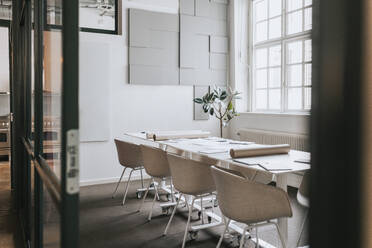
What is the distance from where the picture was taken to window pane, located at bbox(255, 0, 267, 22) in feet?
20.9

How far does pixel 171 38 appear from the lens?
6.39 metres

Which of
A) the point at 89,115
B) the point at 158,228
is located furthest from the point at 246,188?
the point at 89,115

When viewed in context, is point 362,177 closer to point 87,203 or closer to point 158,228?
point 158,228

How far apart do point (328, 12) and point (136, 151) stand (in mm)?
4332

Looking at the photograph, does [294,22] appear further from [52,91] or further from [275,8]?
[52,91]

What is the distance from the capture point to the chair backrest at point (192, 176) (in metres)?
3.16

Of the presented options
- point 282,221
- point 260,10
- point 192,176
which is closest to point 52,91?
point 192,176

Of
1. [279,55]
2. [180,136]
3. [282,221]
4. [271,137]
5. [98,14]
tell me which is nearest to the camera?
[282,221]

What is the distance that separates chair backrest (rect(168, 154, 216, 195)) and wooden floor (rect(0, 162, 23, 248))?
5.15 feet

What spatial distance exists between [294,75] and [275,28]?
0.96 metres

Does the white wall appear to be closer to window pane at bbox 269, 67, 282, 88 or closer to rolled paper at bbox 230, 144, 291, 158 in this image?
window pane at bbox 269, 67, 282, 88

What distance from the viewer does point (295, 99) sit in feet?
18.8

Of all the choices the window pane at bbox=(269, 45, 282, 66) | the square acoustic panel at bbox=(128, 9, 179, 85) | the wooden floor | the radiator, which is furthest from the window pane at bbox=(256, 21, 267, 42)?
the wooden floor

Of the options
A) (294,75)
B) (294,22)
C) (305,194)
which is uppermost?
(294,22)
